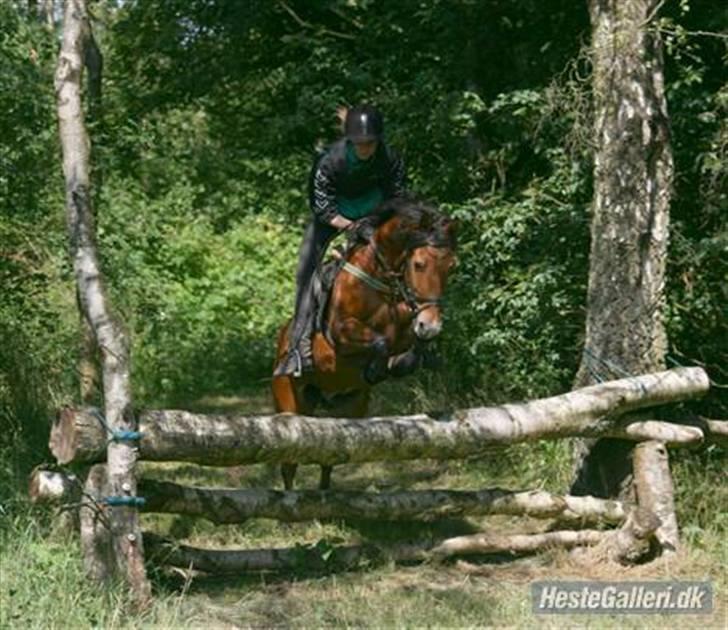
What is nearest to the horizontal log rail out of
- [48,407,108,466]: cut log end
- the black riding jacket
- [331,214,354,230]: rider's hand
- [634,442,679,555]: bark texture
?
[634,442,679,555]: bark texture

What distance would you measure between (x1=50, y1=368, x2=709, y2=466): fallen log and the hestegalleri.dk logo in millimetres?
1044

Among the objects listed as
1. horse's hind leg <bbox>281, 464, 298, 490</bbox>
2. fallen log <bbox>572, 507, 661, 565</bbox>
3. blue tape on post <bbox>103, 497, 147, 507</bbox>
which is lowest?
fallen log <bbox>572, 507, 661, 565</bbox>

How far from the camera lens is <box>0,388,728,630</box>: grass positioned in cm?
609

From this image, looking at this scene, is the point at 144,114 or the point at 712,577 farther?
the point at 144,114

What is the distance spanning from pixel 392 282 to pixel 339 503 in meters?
1.96

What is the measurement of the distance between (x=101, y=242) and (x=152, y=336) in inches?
169

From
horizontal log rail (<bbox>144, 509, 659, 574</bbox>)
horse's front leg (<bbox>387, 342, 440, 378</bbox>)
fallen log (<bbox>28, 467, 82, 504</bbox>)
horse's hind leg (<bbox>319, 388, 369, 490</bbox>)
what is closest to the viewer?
fallen log (<bbox>28, 467, 82, 504</bbox>)

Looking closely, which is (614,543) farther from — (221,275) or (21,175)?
(221,275)

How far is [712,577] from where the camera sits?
7.43 meters

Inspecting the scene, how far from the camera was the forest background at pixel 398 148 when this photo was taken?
10352 mm

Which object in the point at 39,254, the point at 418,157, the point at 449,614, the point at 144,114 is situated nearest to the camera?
the point at 449,614

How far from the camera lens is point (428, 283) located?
8.35 meters

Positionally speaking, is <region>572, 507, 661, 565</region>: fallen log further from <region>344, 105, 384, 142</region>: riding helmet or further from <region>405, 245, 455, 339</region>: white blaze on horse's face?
<region>344, 105, 384, 142</region>: riding helmet

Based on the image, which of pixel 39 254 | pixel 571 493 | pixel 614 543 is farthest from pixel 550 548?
pixel 39 254
